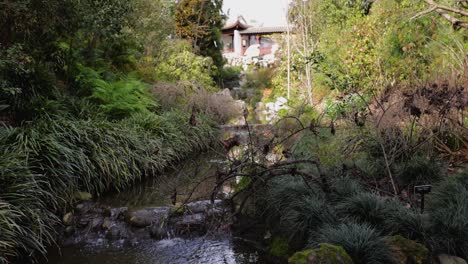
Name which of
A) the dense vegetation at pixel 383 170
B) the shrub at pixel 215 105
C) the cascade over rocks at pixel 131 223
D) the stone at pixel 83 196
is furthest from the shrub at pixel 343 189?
the shrub at pixel 215 105

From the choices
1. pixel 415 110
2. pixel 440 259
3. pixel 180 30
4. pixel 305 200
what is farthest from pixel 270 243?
pixel 180 30

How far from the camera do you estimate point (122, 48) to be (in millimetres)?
11539

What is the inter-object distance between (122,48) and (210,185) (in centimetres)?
679

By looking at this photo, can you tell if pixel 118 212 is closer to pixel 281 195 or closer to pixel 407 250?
pixel 281 195

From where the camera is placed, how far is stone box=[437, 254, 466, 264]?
2883 mm

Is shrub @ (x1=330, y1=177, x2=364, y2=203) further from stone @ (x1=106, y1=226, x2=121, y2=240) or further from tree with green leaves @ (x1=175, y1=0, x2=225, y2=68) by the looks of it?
tree with green leaves @ (x1=175, y1=0, x2=225, y2=68)

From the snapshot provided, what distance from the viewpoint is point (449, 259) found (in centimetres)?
294

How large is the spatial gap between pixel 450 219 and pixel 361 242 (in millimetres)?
829

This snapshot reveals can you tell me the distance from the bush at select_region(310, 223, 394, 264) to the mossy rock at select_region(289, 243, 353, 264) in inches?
8.1

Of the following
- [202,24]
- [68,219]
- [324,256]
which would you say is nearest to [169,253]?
[68,219]

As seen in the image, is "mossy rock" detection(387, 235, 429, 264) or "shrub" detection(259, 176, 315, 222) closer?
"mossy rock" detection(387, 235, 429, 264)

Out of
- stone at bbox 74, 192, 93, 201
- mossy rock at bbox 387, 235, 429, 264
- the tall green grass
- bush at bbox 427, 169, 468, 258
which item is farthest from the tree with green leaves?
mossy rock at bbox 387, 235, 429, 264

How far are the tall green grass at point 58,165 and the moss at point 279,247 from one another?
2.40m

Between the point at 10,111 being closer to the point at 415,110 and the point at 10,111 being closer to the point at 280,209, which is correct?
the point at 280,209
